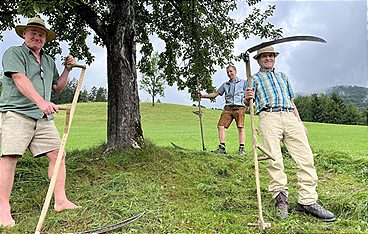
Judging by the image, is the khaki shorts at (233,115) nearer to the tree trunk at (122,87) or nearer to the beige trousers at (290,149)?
the tree trunk at (122,87)

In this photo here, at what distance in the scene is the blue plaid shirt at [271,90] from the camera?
463 centimetres

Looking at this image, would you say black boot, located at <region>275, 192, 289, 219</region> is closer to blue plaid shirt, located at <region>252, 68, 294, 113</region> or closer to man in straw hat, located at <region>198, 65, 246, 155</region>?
blue plaid shirt, located at <region>252, 68, 294, 113</region>

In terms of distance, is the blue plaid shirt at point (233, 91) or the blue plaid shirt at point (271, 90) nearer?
the blue plaid shirt at point (271, 90)

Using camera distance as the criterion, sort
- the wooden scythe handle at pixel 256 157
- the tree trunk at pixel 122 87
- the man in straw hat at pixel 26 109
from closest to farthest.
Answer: the wooden scythe handle at pixel 256 157
the man in straw hat at pixel 26 109
the tree trunk at pixel 122 87

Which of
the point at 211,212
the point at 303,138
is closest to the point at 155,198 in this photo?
the point at 211,212

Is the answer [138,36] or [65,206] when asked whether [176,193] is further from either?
[138,36]

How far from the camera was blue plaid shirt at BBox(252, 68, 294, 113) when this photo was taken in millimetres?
4633

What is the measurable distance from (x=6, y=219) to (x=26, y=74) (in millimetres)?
1695

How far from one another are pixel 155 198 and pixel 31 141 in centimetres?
179

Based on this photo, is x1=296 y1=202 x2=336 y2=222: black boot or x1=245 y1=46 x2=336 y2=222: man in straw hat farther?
x1=245 y1=46 x2=336 y2=222: man in straw hat

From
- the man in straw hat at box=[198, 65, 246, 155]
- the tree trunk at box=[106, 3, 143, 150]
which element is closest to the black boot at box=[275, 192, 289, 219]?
the tree trunk at box=[106, 3, 143, 150]

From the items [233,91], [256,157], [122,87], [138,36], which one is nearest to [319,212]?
[256,157]

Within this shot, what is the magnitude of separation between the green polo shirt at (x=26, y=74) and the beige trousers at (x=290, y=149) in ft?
9.38

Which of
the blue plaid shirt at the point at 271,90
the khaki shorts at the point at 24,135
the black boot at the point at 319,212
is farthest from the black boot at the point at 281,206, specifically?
the khaki shorts at the point at 24,135
